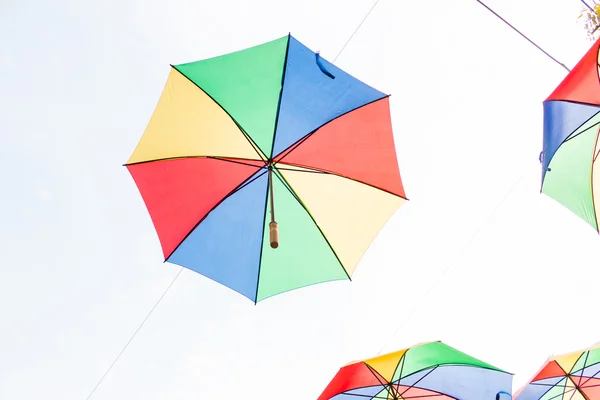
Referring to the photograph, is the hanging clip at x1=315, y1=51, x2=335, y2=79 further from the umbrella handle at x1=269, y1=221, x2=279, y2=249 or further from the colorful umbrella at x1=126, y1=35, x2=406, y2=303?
the umbrella handle at x1=269, y1=221, x2=279, y2=249

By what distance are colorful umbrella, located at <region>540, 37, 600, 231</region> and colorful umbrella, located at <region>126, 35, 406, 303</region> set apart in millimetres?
1591

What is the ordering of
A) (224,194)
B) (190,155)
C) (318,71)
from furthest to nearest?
(224,194)
(190,155)
(318,71)

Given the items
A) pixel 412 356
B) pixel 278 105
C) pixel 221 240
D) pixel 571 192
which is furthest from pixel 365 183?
pixel 412 356

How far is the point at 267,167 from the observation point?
18.3 ft

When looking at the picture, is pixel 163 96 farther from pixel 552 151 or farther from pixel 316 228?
pixel 552 151

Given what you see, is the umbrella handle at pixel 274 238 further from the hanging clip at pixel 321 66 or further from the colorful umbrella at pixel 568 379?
the colorful umbrella at pixel 568 379

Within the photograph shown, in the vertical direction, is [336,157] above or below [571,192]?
above

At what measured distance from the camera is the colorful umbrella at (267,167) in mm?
4973

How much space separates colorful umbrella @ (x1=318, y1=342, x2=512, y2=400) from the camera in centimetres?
697

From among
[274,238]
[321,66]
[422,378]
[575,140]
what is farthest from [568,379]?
[321,66]

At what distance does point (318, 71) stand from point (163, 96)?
1600 mm

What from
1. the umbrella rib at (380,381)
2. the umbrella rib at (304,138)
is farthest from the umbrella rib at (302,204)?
the umbrella rib at (380,381)

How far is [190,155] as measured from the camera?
17.7ft

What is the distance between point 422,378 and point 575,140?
4.22 metres
